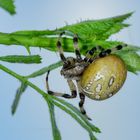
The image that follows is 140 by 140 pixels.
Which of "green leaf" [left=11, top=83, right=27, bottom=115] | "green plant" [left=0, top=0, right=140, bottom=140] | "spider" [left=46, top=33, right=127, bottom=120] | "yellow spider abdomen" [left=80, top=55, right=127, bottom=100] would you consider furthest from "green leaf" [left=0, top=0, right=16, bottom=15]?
"yellow spider abdomen" [left=80, top=55, right=127, bottom=100]

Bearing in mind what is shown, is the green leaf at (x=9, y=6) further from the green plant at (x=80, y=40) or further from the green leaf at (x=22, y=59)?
the green leaf at (x=22, y=59)

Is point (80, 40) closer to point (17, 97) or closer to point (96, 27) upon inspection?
point (96, 27)

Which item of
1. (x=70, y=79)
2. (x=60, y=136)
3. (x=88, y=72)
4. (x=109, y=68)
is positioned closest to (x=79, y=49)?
(x=60, y=136)

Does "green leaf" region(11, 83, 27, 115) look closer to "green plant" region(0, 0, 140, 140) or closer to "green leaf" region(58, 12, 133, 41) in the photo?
"green plant" region(0, 0, 140, 140)

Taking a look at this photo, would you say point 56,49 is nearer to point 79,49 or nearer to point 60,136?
point 79,49

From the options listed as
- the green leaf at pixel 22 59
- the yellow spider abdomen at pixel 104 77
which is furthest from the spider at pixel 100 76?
the green leaf at pixel 22 59
